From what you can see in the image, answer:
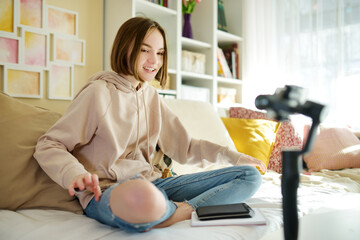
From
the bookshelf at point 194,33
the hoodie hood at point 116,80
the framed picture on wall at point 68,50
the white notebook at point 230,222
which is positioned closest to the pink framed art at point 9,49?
the framed picture on wall at point 68,50

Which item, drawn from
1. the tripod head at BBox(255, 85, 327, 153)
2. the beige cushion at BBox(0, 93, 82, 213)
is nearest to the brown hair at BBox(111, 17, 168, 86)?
the beige cushion at BBox(0, 93, 82, 213)

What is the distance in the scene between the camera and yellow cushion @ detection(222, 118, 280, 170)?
6.66 ft

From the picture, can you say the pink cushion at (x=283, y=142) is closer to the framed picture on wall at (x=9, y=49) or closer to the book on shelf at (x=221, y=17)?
the book on shelf at (x=221, y=17)

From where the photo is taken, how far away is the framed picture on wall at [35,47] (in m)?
1.95

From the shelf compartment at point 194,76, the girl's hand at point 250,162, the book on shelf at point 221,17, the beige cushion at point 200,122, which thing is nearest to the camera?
the girl's hand at point 250,162

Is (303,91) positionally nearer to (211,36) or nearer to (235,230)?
(235,230)

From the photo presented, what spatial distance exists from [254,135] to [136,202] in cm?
137

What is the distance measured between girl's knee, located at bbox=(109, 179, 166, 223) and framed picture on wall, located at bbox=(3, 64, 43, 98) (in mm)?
1288

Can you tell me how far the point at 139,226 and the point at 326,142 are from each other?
169 cm

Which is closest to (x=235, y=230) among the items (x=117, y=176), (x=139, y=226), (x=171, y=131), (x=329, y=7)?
(x=139, y=226)

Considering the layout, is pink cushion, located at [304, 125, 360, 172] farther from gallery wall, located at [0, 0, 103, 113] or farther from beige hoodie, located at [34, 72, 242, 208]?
gallery wall, located at [0, 0, 103, 113]

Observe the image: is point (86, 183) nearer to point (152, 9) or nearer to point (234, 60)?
point (152, 9)

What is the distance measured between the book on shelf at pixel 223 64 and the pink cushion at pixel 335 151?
1.12 metres

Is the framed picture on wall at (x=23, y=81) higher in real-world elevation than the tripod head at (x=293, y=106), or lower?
higher
